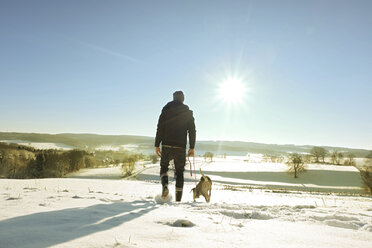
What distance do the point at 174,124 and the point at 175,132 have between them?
20 centimetres

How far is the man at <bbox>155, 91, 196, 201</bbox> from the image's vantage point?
554 centimetres

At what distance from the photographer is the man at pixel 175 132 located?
18.2ft

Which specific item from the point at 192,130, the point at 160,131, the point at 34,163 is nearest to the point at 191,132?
the point at 192,130

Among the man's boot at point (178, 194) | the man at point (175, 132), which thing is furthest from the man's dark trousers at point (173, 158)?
the man's boot at point (178, 194)

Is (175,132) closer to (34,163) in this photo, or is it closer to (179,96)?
(179,96)

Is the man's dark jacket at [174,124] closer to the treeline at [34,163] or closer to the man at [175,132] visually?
the man at [175,132]

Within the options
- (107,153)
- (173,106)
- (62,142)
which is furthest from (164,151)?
(62,142)

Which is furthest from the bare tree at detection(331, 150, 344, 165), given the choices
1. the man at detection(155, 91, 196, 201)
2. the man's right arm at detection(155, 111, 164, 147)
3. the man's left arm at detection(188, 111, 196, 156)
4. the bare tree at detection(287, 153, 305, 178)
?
the man's right arm at detection(155, 111, 164, 147)

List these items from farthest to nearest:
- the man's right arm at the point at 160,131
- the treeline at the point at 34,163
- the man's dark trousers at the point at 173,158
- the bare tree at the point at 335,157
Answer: the bare tree at the point at 335,157 → the treeline at the point at 34,163 → the man's right arm at the point at 160,131 → the man's dark trousers at the point at 173,158

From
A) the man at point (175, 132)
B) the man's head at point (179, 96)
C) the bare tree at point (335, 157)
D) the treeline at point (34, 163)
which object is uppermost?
the man's head at point (179, 96)

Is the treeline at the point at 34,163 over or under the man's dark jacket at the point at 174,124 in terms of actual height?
under

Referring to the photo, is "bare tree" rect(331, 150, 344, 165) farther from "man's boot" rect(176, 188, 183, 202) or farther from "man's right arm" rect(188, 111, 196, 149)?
"man's boot" rect(176, 188, 183, 202)

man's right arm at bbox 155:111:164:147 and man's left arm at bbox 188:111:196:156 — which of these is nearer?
man's right arm at bbox 155:111:164:147

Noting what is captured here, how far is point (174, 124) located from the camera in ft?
18.4
